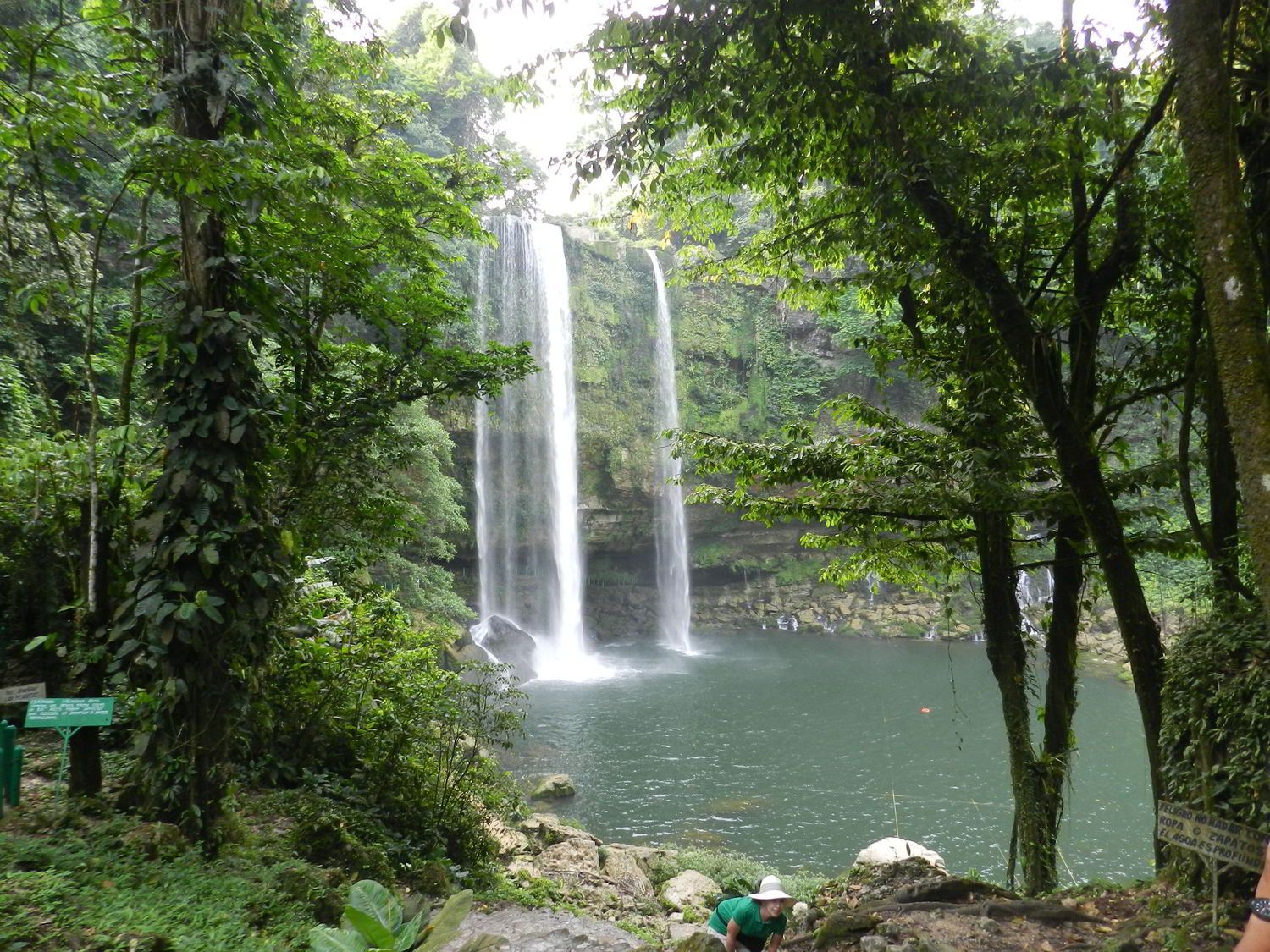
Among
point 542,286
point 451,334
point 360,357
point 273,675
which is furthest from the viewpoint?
point 542,286

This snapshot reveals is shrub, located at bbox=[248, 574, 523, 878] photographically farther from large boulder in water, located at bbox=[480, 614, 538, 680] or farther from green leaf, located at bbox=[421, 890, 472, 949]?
large boulder in water, located at bbox=[480, 614, 538, 680]

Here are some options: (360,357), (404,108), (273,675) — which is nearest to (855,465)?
(360,357)

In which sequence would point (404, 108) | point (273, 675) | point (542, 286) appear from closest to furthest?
point (273, 675)
point (404, 108)
point (542, 286)

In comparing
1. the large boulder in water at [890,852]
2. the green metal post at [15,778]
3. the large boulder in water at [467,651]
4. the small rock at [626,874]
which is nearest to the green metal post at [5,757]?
the green metal post at [15,778]

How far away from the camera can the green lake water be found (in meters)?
9.28

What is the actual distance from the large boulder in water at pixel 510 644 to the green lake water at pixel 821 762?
1.39 meters

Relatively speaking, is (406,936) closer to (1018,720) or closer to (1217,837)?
(1217,837)

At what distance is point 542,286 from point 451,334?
4.76 m

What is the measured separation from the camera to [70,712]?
3.44 metres

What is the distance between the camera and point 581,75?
472 centimetres

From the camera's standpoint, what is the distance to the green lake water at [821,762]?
928cm

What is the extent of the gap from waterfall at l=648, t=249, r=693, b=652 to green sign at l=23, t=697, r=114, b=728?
21.0m

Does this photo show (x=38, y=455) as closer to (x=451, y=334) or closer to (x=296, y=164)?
(x=296, y=164)

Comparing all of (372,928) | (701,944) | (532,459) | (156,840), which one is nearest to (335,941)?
(372,928)
